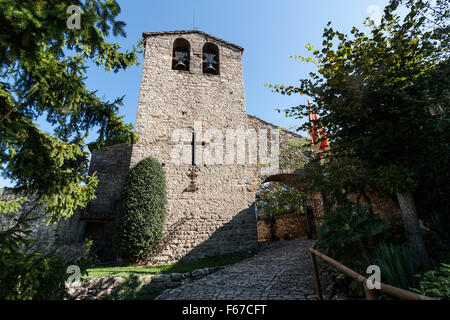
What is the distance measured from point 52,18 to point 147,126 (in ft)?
24.6

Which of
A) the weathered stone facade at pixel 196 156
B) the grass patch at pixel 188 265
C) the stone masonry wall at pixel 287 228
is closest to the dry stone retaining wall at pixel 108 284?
the grass patch at pixel 188 265

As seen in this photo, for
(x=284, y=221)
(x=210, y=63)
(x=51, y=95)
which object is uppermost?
(x=210, y=63)

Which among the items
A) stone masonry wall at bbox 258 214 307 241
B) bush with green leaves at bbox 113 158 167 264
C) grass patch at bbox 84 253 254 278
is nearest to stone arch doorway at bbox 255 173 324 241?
stone masonry wall at bbox 258 214 307 241

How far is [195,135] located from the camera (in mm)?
9648

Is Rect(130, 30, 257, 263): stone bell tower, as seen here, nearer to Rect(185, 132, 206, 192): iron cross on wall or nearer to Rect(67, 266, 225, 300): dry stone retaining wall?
Rect(185, 132, 206, 192): iron cross on wall

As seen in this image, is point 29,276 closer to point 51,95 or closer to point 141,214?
point 51,95

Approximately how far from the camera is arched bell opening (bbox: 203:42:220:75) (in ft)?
36.3

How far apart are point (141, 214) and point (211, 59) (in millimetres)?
8384

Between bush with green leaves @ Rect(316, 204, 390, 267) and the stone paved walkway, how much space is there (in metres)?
0.84

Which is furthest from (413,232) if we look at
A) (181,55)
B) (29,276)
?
(181,55)

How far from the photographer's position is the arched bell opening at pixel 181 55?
1063cm

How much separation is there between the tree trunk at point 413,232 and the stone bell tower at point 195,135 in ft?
19.1

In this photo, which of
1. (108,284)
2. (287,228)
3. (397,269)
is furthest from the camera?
(287,228)
